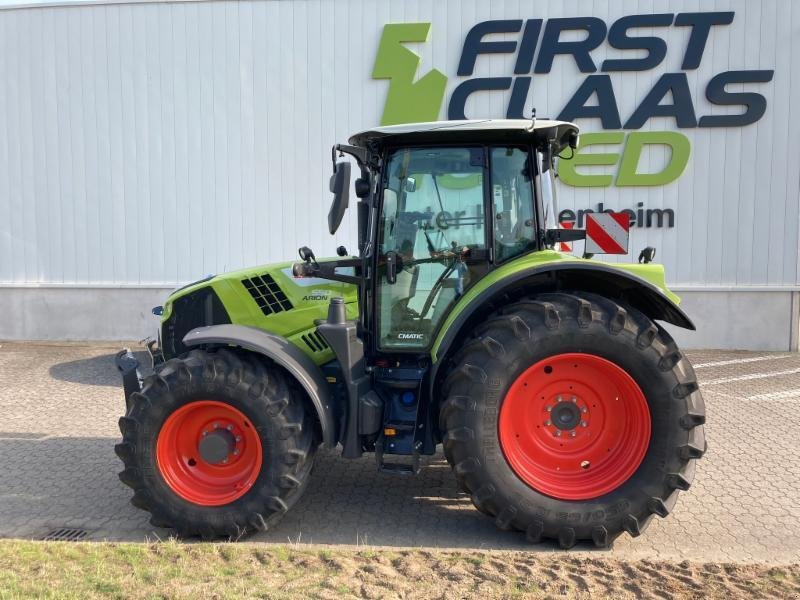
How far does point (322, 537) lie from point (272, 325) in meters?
1.34

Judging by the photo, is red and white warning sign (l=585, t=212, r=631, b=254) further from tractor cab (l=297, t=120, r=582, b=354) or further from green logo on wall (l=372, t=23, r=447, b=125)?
green logo on wall (l=372, t=23, r=447, b=125)

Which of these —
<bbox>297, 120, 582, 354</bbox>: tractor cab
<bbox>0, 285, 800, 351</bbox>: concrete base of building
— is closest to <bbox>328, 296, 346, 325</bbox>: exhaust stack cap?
<bbox>297, 120, 582, 354</bbox>: tractor cab

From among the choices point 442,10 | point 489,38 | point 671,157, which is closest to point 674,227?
point 671,157

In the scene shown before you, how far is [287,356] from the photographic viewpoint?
363cm

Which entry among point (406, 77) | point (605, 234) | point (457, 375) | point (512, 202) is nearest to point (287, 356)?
point (457, 375)

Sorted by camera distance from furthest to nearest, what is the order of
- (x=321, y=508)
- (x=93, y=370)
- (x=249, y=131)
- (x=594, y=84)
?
(x=249, y=131) → (x=594, y=84) → (x=93, y=370) → (x=321, y=508)

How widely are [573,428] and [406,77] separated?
22.7ft

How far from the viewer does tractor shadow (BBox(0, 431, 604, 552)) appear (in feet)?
12.1

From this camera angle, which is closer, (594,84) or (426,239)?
(426,239)

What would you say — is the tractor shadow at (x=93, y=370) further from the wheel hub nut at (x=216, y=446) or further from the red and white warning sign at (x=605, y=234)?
the red and white warning sign at (x=605, y=234)

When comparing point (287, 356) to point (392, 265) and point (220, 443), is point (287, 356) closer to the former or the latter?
point (220, 443)

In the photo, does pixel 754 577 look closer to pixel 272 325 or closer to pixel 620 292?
pixel 620 292

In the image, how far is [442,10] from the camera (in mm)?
9164

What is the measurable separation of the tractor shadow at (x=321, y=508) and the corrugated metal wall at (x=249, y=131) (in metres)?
5.29
